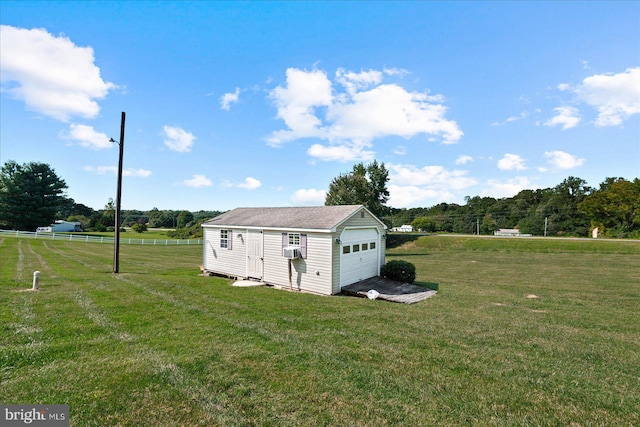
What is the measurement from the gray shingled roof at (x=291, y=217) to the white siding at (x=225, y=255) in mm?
643

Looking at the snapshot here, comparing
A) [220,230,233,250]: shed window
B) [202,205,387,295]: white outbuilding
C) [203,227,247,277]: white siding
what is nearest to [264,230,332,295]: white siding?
[202,205,387,295]: white outbuilding

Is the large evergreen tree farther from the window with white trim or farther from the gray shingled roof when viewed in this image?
the window with white trim

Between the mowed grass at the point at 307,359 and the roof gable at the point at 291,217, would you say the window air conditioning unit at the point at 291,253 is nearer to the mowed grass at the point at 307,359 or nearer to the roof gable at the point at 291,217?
the roof gable at the point at 291,217

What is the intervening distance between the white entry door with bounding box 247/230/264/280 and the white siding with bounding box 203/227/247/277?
32 cm

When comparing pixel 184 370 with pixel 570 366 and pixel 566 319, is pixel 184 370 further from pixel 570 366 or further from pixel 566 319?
pixel 566 319

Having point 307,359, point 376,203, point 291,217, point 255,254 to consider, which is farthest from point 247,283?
point 376,203

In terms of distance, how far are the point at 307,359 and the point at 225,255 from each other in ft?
35.9

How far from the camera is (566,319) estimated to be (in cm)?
835

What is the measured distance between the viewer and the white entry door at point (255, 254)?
1317 centimetres

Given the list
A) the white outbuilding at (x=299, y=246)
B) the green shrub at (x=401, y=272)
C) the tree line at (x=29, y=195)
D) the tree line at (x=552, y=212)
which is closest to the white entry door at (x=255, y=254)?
the white outbuilding at (x=299, y=246)

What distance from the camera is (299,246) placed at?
Result: 11.8m

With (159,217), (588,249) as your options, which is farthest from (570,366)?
(159,217)

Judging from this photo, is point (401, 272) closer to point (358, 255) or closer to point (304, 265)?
point (358, 255)

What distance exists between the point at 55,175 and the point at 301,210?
48041mm
